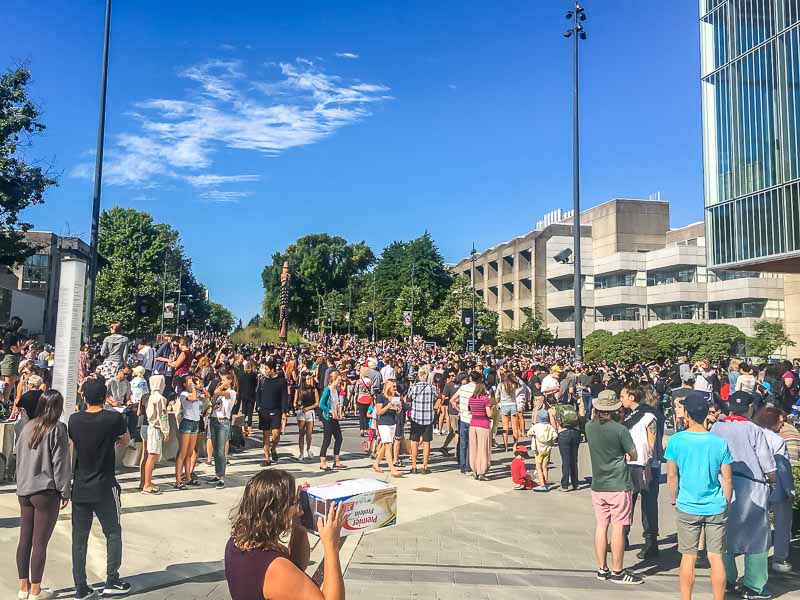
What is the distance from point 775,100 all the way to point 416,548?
30.4 m

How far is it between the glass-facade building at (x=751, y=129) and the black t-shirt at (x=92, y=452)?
3074cm

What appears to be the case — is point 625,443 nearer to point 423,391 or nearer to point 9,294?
point 423,391

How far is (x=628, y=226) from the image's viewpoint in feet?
217

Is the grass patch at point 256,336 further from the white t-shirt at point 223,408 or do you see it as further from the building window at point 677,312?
the white t-shirt at point 223,408

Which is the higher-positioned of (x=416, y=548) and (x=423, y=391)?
(x=423, y=391)

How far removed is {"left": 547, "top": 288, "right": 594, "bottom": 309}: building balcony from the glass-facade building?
2800 centimetres

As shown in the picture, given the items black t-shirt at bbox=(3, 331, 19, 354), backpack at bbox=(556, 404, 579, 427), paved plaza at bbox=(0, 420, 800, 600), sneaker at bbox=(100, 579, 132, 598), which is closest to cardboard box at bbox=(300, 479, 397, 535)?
paved plaza at bbox=(0, 420, 800, 600)

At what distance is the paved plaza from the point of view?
6.10 meters

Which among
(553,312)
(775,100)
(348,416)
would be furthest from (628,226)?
(348,416)

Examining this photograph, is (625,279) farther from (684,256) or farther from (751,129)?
(751,129)

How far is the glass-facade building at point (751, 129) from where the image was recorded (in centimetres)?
2919

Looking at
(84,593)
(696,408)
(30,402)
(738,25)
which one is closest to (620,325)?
(738,25)

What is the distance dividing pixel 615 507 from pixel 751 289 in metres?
49.7

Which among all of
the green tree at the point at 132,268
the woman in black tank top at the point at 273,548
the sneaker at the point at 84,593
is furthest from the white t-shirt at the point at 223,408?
the green tree at the point at 132,268
